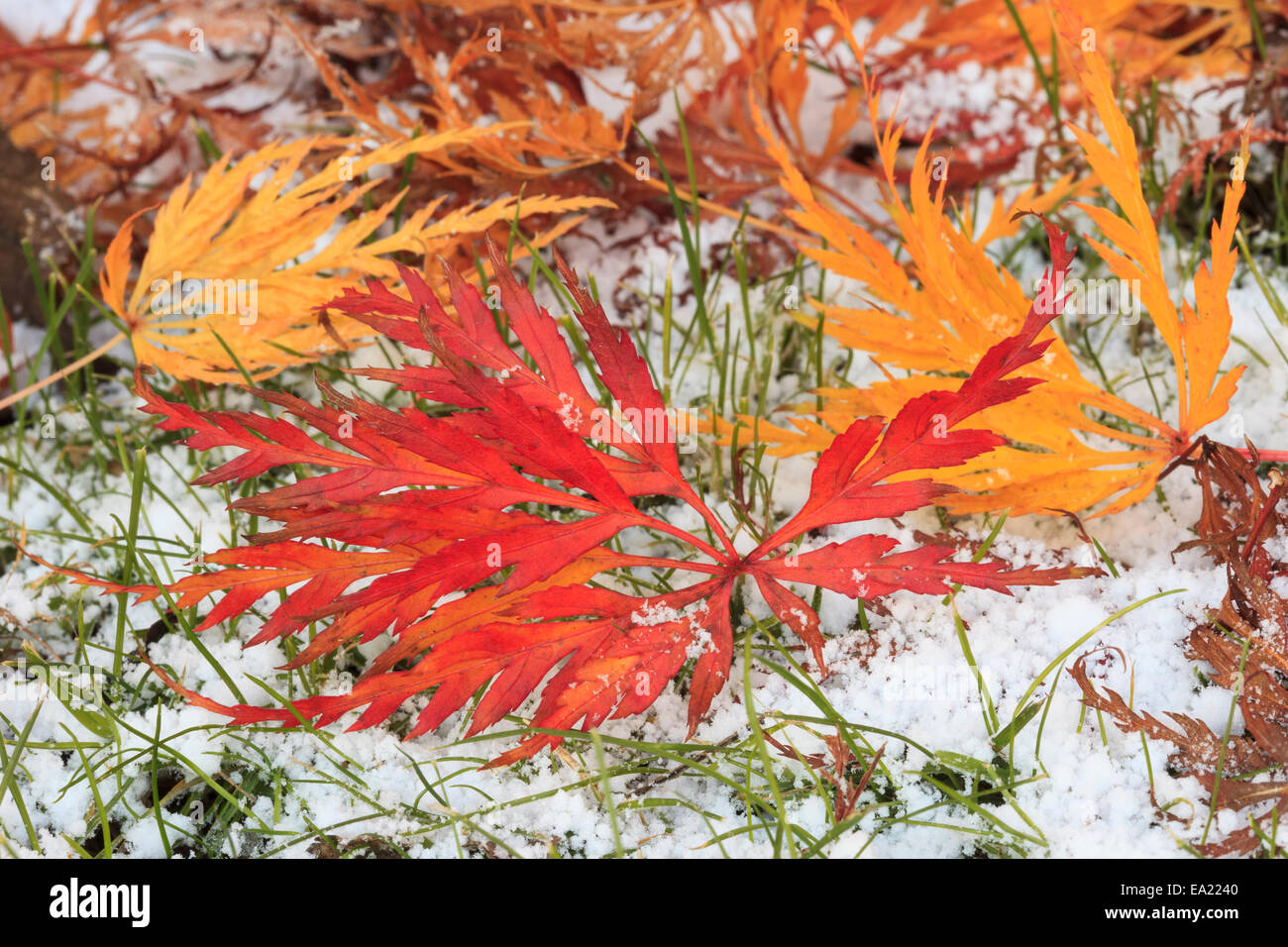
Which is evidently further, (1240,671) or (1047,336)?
(1047,336)

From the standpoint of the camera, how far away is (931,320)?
1175mm

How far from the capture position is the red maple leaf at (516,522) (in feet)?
3.19

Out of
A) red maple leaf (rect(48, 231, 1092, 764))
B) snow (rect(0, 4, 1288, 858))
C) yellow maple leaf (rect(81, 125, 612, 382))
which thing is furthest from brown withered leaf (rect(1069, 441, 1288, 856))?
yellow maple leaf (rect(81, 125, 612, 382))

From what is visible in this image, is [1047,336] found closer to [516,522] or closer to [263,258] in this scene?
[516,522]

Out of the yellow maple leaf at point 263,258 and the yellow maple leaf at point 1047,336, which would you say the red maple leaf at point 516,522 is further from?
the yellow maple leaf at point 263,258

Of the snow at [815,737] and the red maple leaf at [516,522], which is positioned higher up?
the red maple leaf at [516,522]

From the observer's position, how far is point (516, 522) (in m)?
1.01

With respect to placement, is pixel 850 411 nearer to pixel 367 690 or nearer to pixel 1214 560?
pixel 1214 560

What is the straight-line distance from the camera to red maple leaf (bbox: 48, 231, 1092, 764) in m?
0.97

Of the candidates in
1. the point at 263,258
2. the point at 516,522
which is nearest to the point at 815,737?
the point at 516,522

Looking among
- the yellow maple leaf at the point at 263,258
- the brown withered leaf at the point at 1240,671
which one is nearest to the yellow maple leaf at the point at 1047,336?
the brown withered leaf at the point at 1240,671

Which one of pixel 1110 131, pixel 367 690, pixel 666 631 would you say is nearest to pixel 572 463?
pixel 666 631

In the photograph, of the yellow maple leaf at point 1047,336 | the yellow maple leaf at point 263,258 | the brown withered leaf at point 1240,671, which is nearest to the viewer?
the brown withered leaf at point 1240,671
